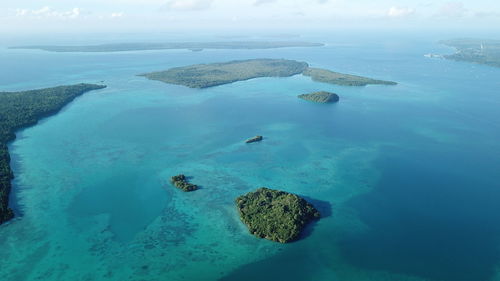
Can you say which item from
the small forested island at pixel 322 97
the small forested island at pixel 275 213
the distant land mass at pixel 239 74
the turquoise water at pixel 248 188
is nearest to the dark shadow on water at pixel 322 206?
the turquoise water at pixel 248 188

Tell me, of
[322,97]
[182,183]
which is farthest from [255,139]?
[322,97]

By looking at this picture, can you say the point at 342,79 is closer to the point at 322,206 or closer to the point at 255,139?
the point at 255,139

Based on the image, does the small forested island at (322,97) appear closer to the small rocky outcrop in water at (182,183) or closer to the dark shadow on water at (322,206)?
the dark shadow on water at (322,206)

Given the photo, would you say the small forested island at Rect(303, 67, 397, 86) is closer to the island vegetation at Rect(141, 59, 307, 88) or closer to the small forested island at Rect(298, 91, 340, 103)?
the island vegetation at Rect(141, 59, 307, 88)

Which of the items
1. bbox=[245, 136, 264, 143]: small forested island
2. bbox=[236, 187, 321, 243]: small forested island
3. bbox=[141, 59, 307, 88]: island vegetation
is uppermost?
bbox=[141, 59, 307, 88]: island vegetation

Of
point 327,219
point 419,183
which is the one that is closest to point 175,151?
point 327,219

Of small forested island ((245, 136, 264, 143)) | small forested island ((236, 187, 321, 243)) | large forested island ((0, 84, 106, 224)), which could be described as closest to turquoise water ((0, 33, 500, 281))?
small forested island ((236, 187, 321, 243))
